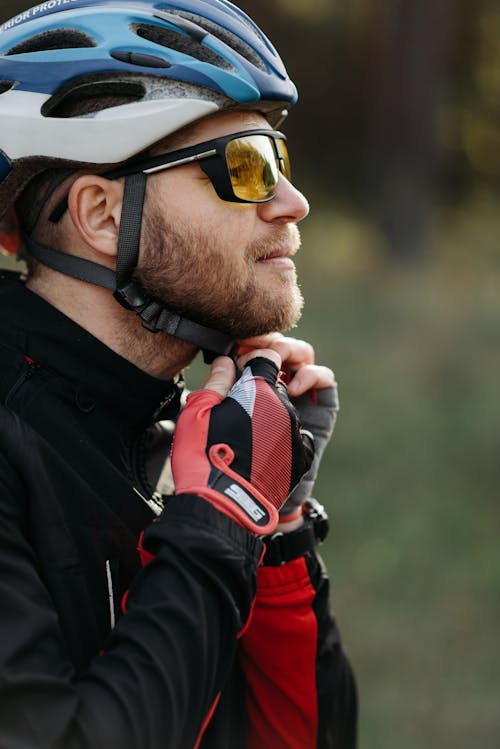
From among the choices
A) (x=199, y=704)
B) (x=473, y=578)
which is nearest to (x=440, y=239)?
(x=473, y=578)

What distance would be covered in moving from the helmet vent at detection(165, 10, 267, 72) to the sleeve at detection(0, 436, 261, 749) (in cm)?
137

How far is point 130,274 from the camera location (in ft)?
8.66

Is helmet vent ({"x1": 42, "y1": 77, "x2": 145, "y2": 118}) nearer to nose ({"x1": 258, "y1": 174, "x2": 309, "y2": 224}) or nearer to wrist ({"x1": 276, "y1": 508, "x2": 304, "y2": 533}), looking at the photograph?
nose ({"x1": 258, "y1": 174, "x2": 309, "y2": 224})

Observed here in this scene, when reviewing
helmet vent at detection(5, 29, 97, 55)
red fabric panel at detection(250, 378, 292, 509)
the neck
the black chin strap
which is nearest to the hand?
the black chin strap

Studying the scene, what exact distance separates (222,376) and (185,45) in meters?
0.95

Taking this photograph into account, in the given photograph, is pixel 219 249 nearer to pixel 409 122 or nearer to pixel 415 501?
pixel 415 501

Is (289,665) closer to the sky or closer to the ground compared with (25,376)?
closer to the ground

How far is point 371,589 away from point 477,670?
98cm

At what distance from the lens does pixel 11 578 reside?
Result: 1949 mm

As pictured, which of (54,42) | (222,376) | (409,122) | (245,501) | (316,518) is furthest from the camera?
(409,122)

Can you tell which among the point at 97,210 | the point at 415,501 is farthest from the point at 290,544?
the point at 415,501

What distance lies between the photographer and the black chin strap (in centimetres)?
259

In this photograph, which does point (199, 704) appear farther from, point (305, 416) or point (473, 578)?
point (473, 578)

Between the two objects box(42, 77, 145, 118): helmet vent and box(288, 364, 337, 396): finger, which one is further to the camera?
box(288, 364, 337, 396): finger
